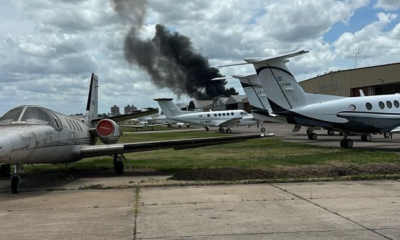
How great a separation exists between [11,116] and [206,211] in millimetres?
5756

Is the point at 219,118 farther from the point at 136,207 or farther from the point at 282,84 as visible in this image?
the point at 136,207

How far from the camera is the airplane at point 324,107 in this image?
19578 mm

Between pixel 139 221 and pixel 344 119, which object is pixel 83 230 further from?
pixel 344 119

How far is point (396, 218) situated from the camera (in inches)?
242

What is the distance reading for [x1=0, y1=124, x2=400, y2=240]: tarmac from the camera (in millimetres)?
5559

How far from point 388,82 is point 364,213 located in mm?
39148

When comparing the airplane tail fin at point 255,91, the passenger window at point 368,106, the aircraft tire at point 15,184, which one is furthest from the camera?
the airplane tail fin at point 255,91

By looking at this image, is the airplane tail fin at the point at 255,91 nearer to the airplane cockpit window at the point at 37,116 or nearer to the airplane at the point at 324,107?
the airplane at the point at 324,107

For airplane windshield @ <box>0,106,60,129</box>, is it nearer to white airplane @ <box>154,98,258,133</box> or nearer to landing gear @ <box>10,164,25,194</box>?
landing gear @ <box>10,164,25,194</box>

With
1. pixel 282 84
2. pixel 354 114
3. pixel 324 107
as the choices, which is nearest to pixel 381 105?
pixel 354 114

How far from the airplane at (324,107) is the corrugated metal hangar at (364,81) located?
76.0ft

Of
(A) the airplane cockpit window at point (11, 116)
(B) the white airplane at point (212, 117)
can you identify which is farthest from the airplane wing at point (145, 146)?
(B) the white airplane at point (212, 117)

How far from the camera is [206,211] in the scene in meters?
6.90

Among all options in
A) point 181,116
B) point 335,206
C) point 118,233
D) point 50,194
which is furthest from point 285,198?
point 181,116
